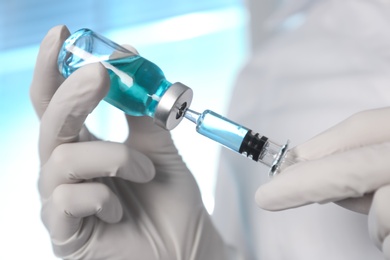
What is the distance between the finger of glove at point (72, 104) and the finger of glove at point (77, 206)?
0.23ft

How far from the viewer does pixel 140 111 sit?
27.0 inches

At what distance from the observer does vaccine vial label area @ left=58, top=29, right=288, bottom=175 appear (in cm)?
65

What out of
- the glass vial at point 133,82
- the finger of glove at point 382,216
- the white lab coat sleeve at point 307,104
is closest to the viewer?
the finger of glove at point 382,216

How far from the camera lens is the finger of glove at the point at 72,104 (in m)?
0.66

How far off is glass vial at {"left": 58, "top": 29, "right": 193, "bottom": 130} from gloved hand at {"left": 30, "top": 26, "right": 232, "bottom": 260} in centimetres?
3

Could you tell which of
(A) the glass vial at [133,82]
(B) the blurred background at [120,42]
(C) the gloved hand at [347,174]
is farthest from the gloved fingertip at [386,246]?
(B) the blurred background at [120,42]

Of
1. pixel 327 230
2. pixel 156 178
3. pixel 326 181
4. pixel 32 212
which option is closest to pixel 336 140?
pixel 326 181

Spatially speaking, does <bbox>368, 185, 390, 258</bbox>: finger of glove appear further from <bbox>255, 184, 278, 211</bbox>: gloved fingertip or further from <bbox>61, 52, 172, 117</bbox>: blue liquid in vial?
<bbox>61, 52, 172, 117</bbox>: blue liquid in vial

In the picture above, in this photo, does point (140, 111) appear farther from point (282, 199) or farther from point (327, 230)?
point (327, 230)

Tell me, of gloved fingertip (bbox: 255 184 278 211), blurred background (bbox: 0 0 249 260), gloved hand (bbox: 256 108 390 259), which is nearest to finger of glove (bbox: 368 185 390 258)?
gloved hand (bbox: 256 108 390 259)

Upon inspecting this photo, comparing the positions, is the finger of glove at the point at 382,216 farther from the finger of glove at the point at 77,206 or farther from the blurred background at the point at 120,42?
the blurred background at the point at 120,42

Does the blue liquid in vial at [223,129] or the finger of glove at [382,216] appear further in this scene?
the blue liquid in vial at [223,129]

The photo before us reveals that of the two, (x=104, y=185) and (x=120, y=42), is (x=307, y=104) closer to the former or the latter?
(x=104, y=185)

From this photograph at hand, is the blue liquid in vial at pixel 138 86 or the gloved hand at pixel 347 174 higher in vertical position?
the blue liquid in vial at pixel 138 86
